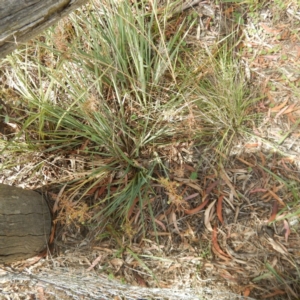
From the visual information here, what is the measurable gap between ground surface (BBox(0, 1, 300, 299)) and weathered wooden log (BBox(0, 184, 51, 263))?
17 cm

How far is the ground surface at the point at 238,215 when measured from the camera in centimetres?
223

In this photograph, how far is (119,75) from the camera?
7.88 ft

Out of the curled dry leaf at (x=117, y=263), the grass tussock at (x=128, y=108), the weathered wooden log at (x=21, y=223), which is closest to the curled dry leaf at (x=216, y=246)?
the grass tussock at (x=128, y=108)

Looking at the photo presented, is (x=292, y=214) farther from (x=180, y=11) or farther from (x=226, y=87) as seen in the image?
(x=180, y=11)

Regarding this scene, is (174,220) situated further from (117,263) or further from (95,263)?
(95,263)

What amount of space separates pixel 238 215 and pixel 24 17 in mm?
1811

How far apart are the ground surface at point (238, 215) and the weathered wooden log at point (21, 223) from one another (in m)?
0.17

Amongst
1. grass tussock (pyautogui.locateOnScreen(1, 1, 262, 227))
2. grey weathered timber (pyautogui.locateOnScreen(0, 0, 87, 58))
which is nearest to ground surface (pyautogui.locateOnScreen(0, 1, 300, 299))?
grass tussock (pyautogui.locateOnScreen(1, 1, 262, 227))

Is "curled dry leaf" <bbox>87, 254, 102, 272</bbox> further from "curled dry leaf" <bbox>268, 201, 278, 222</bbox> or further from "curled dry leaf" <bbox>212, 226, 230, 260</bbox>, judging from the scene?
"curled dry leaf" <bbox>268, 201, 278, 222</bbox>

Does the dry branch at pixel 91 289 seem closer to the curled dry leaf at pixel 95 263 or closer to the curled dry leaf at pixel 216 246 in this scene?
the curled dry leaf at pixel 95 263

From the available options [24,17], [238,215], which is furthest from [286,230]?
[24,17]

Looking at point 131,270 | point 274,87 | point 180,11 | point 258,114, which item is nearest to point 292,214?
point 258,114

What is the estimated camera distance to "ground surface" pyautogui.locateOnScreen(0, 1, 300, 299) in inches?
87.7

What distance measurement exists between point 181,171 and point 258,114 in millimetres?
701
